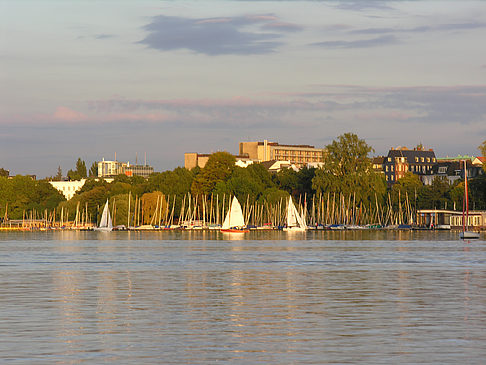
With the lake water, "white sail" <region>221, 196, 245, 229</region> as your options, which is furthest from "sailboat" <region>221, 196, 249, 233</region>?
the lake water

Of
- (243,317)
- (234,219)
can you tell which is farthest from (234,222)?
(243,317)

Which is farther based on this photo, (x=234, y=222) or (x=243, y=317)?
(x=234, y=222)

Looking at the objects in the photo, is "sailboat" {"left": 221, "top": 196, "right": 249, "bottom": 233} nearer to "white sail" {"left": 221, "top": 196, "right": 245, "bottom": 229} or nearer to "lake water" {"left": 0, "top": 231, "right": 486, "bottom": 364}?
"white sail" {"left": 221, "top": 196, "right": 245, "bottom": 229}

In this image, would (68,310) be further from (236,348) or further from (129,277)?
(129,277)

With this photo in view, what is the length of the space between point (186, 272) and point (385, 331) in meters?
32.8

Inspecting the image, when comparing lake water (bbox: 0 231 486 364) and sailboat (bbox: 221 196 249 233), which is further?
sailboat (bbox: 221 196 249 233)

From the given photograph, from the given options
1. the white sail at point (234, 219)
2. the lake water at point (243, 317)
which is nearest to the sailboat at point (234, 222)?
the white sail at point (234, 219)

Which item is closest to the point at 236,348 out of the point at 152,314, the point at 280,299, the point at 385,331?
the point at 385,331

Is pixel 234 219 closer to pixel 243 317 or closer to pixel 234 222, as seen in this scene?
pixel 234 222

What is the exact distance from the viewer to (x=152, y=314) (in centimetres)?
3325

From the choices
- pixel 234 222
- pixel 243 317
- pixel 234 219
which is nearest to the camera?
pixel 243 317

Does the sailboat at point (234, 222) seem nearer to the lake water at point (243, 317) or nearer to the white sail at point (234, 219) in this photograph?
the white sail at point (234, 219)

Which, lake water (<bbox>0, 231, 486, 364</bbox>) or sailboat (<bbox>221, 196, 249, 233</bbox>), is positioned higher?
sailboat (<bbox>221, 196, 249, 233</bbox>)

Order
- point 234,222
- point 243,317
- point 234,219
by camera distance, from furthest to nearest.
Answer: point 234,222
point 234,219
point 243,317
